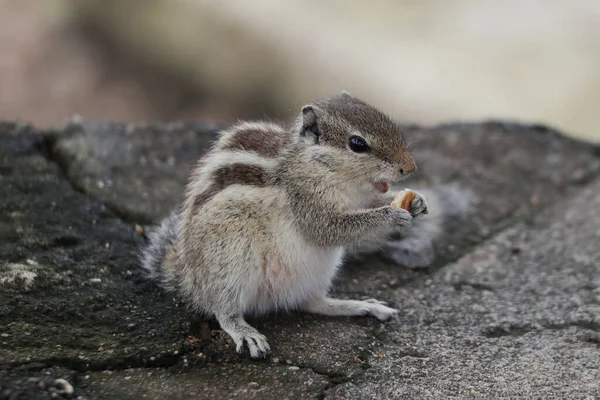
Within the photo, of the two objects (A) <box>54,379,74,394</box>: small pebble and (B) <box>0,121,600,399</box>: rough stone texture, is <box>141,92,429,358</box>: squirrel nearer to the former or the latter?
(B) <box>0,121,600,399</box>: rough stone texture

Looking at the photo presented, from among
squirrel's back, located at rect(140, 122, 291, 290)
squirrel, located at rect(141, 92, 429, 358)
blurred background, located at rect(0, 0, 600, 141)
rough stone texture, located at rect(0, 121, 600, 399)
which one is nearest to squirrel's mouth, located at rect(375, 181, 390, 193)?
squirrel, located at rect(141, 92, 429, 358)

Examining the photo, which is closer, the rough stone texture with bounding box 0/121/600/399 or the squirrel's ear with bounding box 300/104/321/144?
the rough stone texture with bounding box 0/121/600/399

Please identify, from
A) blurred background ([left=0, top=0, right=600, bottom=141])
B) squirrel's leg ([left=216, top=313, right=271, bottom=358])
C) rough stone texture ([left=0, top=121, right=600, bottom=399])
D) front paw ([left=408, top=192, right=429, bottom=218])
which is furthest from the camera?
blurred background ([left=0, top=0, right=600, bottom=141])

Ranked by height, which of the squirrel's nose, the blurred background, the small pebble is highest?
the blurred background

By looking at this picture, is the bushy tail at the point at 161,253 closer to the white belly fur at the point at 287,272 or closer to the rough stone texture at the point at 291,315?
the rough stone texture at the point at 291,315

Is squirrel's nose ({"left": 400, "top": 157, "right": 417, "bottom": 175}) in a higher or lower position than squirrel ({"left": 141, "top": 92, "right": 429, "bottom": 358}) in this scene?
higher

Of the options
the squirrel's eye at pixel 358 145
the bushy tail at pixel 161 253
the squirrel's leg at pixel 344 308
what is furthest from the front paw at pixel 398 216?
the bushy tail at pixel 161 253

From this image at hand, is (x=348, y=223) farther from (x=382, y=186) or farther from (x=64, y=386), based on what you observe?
(x=64, y=386)

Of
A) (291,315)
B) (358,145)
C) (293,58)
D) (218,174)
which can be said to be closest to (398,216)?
(358,145)
